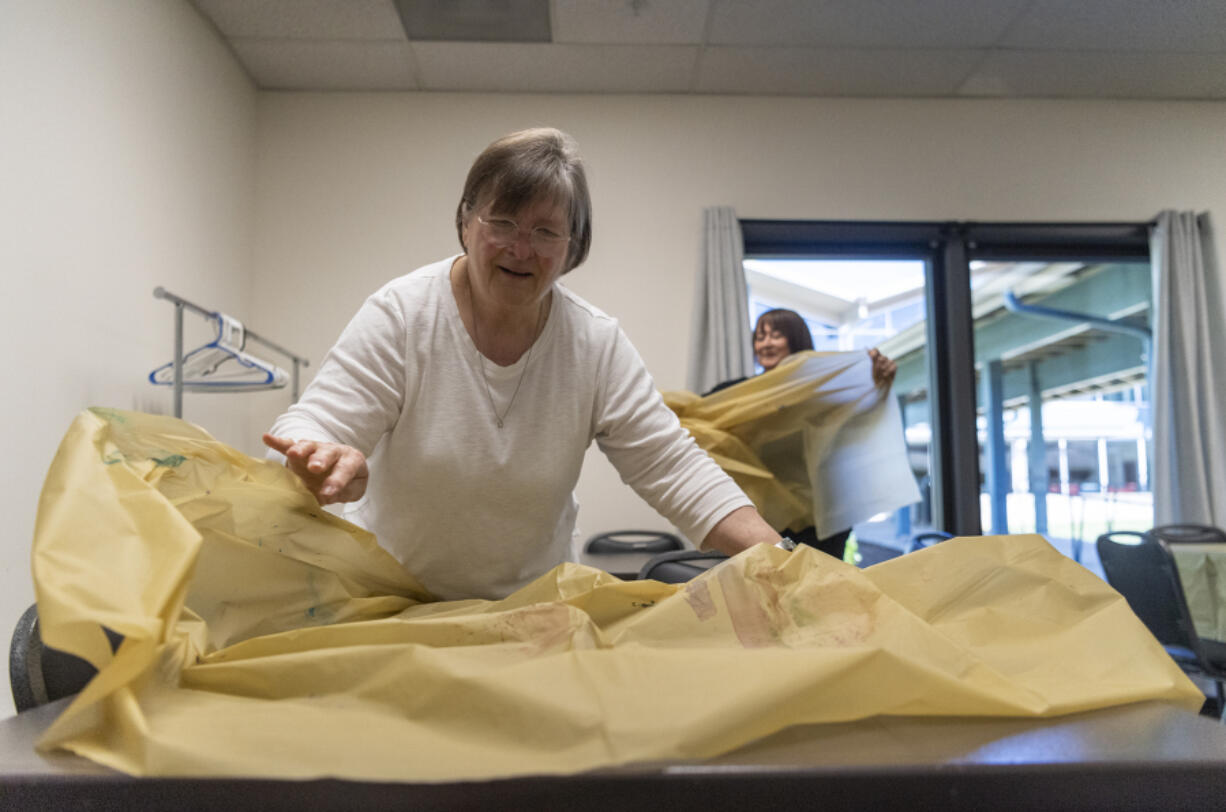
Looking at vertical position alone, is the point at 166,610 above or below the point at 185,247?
below

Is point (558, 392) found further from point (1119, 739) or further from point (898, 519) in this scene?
point (898, 519)

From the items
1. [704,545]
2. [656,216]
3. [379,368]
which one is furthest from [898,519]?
[379,368]

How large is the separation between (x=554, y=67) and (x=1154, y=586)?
103 inches

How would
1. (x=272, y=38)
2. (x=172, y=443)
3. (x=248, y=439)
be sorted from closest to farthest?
1. (x=172, y=443)
2. (x=272, y=38)
3. (x=248, y=439)

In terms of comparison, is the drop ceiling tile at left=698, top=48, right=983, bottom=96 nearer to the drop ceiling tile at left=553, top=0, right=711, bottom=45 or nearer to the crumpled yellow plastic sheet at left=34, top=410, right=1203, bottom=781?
the drop ceiling tile at left=553, top=0, right=711, bottom=45

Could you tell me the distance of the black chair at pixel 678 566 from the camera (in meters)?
0.90

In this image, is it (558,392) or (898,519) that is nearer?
(558,392)

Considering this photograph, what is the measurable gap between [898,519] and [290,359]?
263 cm

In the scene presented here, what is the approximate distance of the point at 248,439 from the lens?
9.84 feet

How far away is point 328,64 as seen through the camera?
116 inches

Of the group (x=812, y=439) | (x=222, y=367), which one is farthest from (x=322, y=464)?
Result: (x=222, y=367)

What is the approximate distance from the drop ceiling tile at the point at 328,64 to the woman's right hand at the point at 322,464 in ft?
8.40

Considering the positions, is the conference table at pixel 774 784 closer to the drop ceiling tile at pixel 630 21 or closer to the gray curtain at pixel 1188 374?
the drop ceiling tile at pixel 630 21

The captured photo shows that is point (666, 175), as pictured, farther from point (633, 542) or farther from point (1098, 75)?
point (1098, 75)
